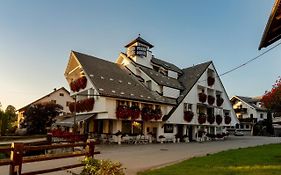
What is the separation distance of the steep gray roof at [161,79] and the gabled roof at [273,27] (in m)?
31.7

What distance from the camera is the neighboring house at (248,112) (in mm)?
79594

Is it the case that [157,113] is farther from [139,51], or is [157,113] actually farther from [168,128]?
[139,51]

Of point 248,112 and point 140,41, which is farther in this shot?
point 248,112

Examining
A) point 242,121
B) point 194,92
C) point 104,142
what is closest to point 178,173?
point 104,142

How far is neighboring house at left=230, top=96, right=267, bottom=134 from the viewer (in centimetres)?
7959

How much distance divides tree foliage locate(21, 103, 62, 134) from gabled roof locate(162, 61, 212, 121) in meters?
21.5

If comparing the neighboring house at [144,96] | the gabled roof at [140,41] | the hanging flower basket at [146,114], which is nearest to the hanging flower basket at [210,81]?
the neighboring house at [144,96]

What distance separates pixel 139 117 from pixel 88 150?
75.4 feet

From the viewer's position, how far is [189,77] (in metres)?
46.3

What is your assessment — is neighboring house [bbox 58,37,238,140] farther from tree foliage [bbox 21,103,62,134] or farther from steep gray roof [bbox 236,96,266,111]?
steep gray roof [bbox 236,96,266,111]

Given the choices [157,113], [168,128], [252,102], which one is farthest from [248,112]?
[157,113]

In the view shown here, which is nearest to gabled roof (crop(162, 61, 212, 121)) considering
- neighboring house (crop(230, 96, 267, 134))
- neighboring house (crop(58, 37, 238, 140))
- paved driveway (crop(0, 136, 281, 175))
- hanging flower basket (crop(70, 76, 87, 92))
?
neighboring house (crop(58, 37, 238, 140))

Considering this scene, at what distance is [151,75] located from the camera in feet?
134

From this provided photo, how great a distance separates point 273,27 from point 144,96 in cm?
2937
